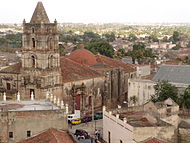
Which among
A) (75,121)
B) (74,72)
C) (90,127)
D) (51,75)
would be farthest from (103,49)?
(90,127)

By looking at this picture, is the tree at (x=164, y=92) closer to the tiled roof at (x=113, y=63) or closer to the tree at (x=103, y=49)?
the tiled roof at (x=113, y=63)

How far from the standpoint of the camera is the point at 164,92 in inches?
1747

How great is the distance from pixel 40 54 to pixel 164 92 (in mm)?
14403

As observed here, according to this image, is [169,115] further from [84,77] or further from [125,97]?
[125,97]

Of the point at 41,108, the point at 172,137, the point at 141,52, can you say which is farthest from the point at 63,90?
the point at 141,52

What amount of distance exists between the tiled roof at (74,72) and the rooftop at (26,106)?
1239 cm

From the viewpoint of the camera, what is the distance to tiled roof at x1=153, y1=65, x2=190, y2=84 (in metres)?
49.4

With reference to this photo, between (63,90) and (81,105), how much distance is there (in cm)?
427

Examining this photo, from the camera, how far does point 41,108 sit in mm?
33375

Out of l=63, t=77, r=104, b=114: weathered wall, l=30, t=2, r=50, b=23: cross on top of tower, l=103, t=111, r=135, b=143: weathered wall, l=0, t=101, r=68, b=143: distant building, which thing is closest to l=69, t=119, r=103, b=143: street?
l=63, t=77, r=104, b=114: weathered wall

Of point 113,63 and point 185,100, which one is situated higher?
point 113,63

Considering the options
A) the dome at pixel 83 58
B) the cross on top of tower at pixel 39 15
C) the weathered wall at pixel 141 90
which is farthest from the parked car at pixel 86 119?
the dome at pixel 83 58

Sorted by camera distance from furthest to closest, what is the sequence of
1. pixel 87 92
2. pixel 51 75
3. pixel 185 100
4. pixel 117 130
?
pixel 87 92 < pixel 51 75 < pixel 185 100 < pixel 117 130

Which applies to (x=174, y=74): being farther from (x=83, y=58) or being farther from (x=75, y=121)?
(x=83, y=58)
